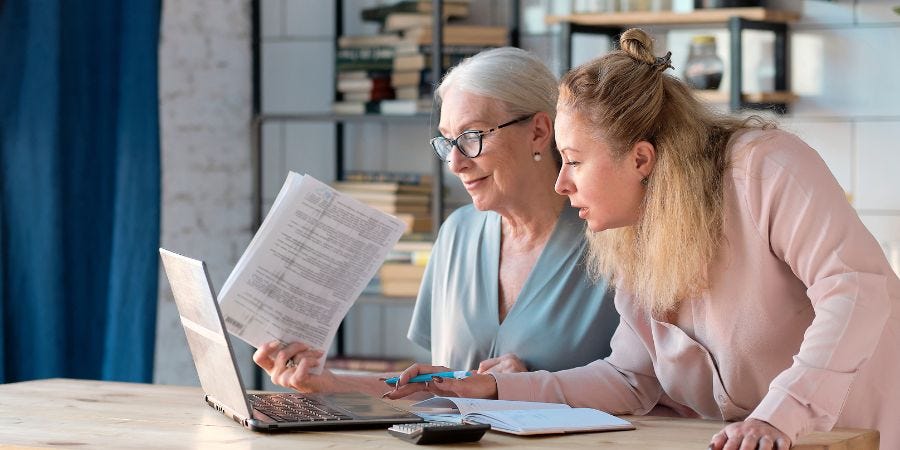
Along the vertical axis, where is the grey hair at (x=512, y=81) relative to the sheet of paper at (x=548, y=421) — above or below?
above

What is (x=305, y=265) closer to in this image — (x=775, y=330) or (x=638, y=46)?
(x=638, y=46)

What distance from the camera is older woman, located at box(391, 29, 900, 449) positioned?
1768mm

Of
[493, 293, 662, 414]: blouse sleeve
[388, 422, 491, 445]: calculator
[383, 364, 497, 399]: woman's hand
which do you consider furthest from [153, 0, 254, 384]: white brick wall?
[388, 422, 491, 445]: calculator

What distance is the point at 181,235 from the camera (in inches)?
170

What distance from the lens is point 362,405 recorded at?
6.40ft

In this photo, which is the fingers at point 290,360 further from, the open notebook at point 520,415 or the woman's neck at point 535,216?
the woman's neck at point 535,216

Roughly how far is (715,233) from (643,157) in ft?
0.51

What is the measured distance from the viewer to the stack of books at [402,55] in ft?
13.6

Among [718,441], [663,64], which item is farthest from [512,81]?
[718,441]

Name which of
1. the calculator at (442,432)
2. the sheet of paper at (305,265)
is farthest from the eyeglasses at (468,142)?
the calculator at (442,432)

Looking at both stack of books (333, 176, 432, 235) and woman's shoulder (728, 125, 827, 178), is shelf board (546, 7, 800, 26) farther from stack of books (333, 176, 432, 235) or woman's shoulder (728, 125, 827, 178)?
woman's shoulder (728, 125, 827, 178)

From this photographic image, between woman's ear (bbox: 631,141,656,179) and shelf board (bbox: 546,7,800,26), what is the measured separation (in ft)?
6.45

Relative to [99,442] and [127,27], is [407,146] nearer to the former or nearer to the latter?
[127,27]

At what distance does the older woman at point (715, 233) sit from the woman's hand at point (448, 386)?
0.89ft
